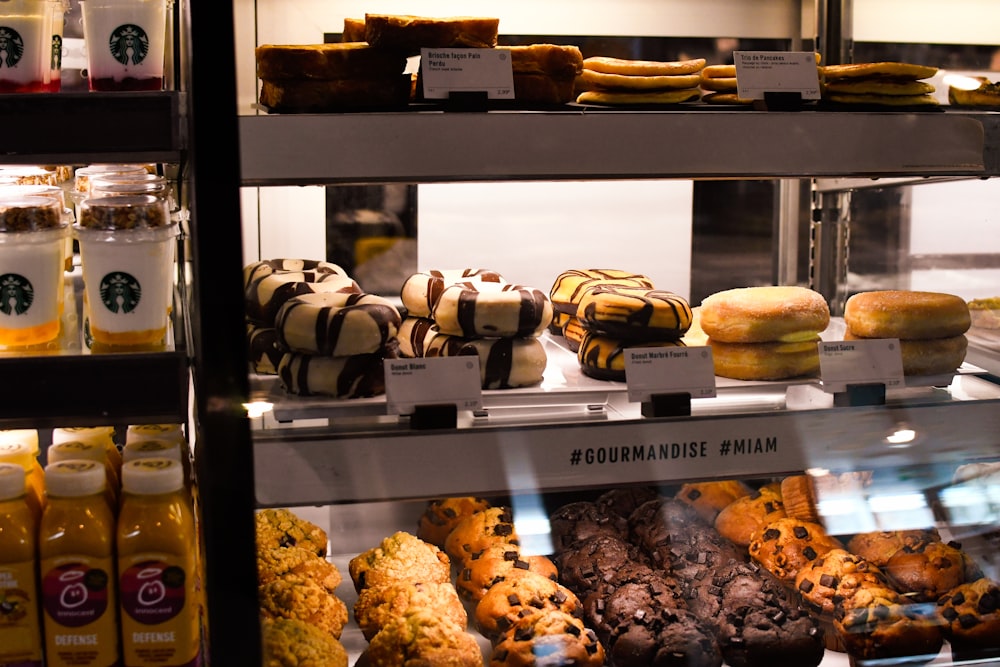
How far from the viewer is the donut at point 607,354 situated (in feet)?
4.61

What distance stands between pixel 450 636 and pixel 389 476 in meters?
0.33

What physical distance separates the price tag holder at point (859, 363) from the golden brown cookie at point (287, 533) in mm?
847

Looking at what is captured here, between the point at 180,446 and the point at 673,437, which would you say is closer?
the point at 673,437

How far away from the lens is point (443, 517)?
1.73 metres

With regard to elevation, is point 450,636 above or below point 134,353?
below

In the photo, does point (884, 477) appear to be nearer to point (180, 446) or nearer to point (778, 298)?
point (778, 298)

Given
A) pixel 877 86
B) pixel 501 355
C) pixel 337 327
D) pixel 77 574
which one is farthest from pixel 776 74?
pixel 77 574

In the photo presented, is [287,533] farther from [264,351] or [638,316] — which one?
[638,316]

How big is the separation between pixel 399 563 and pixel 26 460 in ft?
1.86

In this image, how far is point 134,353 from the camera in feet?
3.86

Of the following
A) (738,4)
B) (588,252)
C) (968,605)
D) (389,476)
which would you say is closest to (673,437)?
(389,476)

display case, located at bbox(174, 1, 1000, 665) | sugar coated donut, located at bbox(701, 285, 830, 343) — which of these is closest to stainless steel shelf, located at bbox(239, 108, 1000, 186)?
display case, located at bbox(174, 1, 1000, 665)

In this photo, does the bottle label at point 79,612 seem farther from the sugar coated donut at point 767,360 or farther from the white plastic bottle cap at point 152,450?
the sugar coated donut at point 767,360

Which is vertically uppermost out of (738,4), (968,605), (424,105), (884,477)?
(738,4)
